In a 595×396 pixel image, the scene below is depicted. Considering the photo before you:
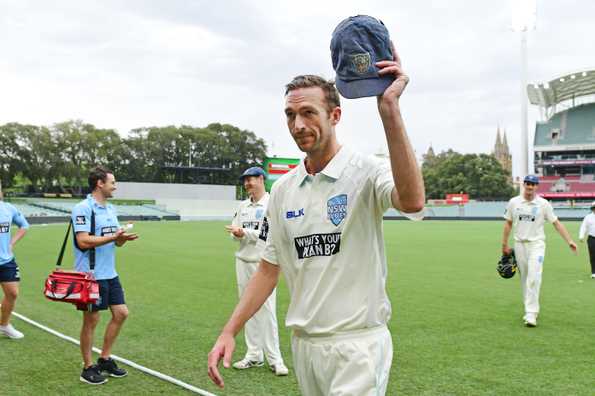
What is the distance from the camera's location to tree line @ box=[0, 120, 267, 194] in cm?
7375

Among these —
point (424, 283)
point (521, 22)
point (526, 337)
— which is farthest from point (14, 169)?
point (526, 337)

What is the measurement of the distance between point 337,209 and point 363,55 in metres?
0.74

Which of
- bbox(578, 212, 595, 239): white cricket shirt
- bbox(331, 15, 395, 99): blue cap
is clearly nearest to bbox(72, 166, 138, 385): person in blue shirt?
bbox(331, 15, 395, 99): blue cap

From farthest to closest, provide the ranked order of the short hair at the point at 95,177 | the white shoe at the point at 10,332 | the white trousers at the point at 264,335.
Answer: the white shoe at the point at 10,332 → the white trousers at the point at 264,335 → the short hair at the point at 95,177

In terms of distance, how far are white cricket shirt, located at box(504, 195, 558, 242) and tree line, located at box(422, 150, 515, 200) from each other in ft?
285

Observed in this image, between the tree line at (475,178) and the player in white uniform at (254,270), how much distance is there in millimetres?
90195

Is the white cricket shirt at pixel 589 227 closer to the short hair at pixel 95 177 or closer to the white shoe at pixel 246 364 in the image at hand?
the white shoe at pixel 246 364

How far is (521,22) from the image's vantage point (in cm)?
4597

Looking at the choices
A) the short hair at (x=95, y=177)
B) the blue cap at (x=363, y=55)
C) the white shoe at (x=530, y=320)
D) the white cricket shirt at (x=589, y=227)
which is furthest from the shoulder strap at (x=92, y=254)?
the white cricket shirt at (x=589, y=227)

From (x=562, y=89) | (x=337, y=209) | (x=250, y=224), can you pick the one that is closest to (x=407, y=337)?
(x=250, y=224)

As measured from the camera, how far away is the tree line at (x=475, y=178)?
93.5m

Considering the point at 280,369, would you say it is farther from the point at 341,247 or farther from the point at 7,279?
the point at 7,279

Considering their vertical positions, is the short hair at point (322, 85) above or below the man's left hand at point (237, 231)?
above

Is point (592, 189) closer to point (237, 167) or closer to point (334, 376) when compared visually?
point (237, 167)
